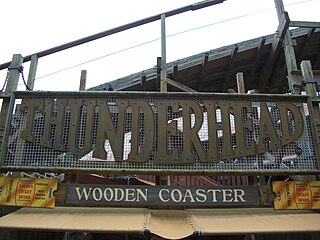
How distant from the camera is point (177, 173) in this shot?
4219 mm

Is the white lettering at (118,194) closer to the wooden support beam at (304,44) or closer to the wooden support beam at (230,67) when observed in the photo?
the wooden support beam at (230,67)

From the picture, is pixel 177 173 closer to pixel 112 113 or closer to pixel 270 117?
pixel 112 113

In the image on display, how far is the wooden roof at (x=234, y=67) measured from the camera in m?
7.83

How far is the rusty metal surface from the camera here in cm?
427

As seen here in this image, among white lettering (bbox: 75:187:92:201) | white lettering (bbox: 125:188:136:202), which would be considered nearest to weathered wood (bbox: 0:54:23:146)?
white lettering (bbox: 75:187:92:201)

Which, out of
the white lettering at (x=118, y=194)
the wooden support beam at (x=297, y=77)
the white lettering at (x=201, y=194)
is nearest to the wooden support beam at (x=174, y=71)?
the wooden support beam at (x=297, y=77)

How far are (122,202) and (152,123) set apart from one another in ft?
3.72

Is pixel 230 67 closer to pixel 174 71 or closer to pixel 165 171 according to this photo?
pixel 174 71

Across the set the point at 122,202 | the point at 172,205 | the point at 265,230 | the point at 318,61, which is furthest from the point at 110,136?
the point at 318,61

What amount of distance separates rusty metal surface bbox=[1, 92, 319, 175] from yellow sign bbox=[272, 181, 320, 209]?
0.19 meters

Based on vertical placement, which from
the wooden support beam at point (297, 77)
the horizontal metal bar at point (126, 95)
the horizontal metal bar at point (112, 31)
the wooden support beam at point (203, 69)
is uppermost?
the wooden support beam at point (203, 69)

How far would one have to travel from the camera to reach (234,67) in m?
8.73

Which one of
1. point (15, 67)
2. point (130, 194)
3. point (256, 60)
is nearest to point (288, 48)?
point (256, 60)

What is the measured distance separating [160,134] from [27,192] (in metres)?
1.86
